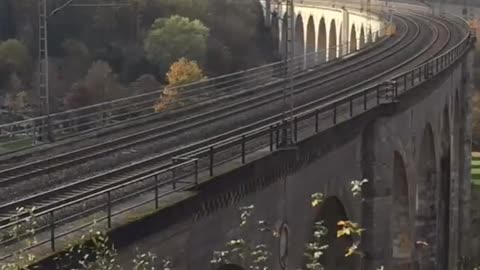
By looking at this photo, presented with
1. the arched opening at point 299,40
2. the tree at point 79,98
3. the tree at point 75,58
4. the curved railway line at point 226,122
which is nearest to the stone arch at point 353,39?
the arched opening at point 299,40

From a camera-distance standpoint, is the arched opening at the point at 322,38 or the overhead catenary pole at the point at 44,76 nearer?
the overhead catenary pole at the point at 44,76

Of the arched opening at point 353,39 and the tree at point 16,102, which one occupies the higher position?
the arched opening at point 353,39

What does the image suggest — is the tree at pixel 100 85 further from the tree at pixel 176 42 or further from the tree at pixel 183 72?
the tree at pixel 176 42

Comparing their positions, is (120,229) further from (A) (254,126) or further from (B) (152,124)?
(B) (152,124)

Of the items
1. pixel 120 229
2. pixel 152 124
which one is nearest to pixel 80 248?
pixel 120 229

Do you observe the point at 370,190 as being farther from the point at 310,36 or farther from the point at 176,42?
the point at 310,36

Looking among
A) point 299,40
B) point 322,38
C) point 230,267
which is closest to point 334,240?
point 230,267
